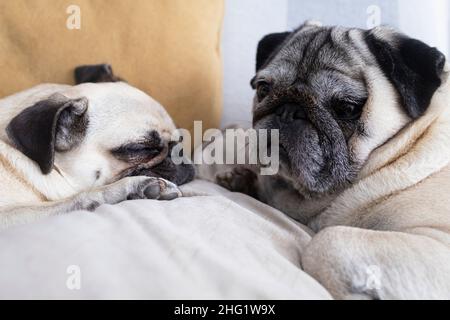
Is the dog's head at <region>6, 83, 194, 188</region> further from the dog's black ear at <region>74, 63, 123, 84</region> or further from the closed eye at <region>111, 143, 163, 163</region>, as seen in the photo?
the dog's black ear at <region>74, 63, 123, 84</region>

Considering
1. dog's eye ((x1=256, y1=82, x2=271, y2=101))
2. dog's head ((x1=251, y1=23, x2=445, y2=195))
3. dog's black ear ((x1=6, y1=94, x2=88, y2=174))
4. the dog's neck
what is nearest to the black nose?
dog's head ((x1=251, y1=23, x2=445, y2=195))

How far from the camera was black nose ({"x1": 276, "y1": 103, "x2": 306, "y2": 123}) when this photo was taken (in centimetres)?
129

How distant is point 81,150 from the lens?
4.74 feet

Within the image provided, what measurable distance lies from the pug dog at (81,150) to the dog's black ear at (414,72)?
0.68 meters

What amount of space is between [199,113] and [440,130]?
0.99 metres

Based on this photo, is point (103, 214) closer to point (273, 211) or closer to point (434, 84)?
point (273, 211)

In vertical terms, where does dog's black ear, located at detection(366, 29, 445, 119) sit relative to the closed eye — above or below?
above

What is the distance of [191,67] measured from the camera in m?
1.90

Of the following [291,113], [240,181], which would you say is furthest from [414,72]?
[240,181]

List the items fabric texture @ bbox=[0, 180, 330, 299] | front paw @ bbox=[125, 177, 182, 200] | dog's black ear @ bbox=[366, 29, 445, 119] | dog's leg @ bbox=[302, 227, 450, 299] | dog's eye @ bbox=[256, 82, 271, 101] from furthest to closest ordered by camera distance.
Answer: dog's eye @ bbox=[256, 82, 271, 101]
front paw @ bbox=[125, 177, 182, 200]
dog's black ear @ bbox=[366, 29, 445, 119]
dog's leg @ bbox=[302, 227, 450, 299]
fabric texture @ bbox=[0, 180, 330, 299]

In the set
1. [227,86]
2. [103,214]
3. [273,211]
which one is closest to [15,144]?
[103,214]

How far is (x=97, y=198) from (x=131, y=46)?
780 mm

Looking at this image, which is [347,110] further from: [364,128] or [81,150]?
[81,150]

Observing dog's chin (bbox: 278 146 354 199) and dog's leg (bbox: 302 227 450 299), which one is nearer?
dog's leg (bbox: 302 227 450 299)
